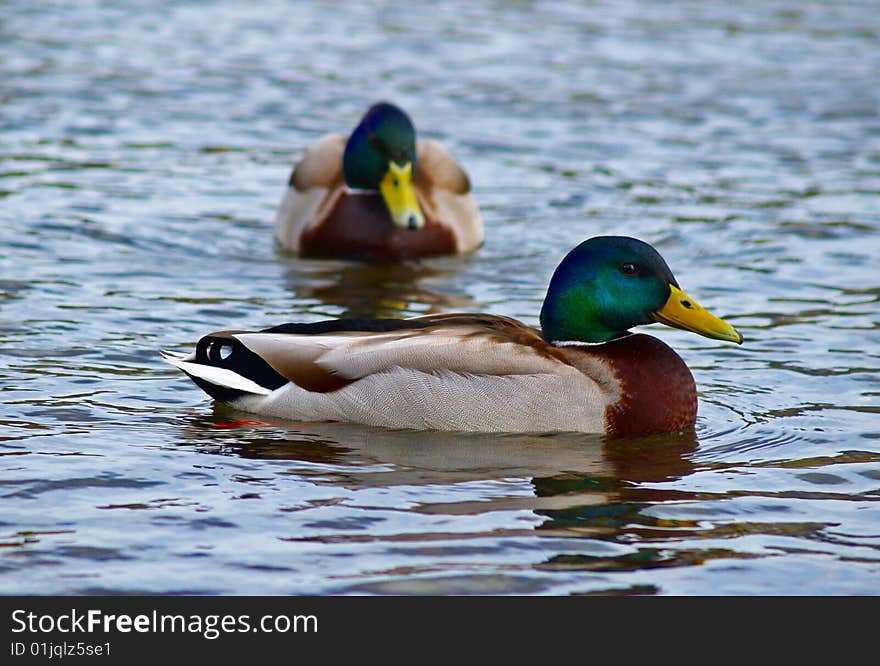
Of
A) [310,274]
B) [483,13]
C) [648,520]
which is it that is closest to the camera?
[648,520]

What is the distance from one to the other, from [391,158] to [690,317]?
4.37 m

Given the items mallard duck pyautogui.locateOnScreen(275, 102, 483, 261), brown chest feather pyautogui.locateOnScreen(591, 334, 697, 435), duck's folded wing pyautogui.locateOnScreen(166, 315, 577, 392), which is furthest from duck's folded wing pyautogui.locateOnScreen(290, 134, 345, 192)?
brown chest feather pyautogui.locateOnScreen(591, 334, 697, 435)

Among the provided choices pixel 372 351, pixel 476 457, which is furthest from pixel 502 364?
pixel 372 351

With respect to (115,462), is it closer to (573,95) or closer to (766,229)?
(766,229)

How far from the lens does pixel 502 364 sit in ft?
25.3

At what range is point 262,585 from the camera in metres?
5.86

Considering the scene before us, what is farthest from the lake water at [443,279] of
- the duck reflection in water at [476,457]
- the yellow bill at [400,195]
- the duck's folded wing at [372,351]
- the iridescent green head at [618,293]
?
the iridescent green head at [618,293]

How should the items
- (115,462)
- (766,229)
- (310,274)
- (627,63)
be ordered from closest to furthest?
1. (115,462)
2. (310,274)
3. (766,229)
4. (627,63)

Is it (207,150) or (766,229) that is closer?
(766,229)

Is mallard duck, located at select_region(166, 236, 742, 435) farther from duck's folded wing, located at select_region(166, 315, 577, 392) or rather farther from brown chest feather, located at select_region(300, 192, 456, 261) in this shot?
brown chest feather, located at select_region(300, 192, 456, 261)

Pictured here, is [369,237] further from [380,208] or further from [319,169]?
[319,169]
